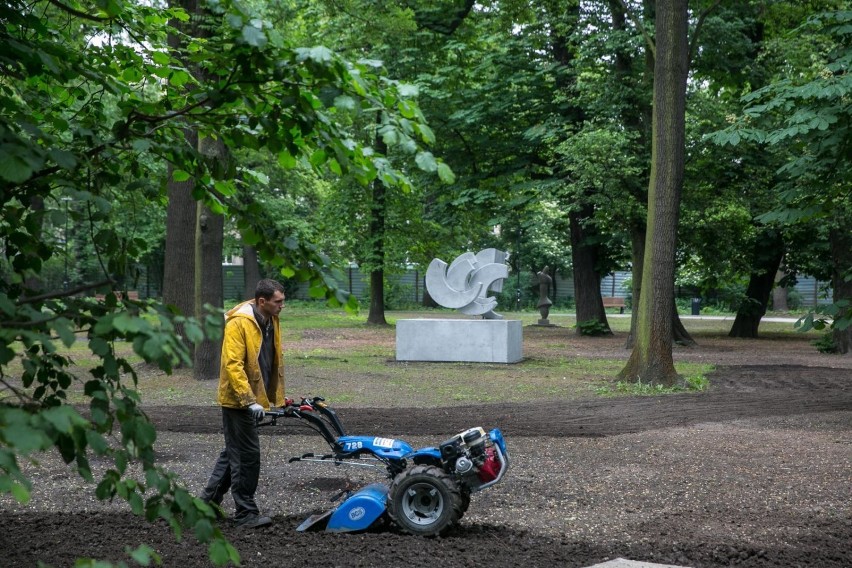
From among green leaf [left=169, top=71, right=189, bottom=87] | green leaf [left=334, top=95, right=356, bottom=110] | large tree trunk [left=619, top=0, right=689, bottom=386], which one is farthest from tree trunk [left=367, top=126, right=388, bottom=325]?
green leaf [left=334, top=95, right=356, bottom=110]

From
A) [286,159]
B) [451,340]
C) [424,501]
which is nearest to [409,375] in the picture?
[451,340]

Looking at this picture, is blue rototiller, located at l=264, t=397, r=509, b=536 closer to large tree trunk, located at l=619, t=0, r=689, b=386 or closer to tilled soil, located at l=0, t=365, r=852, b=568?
tilled soil, located at l=0, t=365, r=852, b=568

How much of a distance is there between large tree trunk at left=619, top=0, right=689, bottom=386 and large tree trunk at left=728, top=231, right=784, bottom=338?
11.8m

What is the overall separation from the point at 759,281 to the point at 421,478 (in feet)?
87.0

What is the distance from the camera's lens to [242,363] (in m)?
6.98

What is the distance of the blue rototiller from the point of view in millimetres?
6461

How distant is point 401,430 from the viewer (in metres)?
11.7

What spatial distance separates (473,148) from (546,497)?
22032 mm

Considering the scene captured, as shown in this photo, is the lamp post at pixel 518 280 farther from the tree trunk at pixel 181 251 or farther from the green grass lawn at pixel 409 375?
the tree trunk at pixel 181 251

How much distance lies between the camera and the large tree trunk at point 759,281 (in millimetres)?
28297

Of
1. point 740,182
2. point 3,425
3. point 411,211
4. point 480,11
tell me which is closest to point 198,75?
point 3,425

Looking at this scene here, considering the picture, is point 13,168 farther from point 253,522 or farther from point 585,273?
point 585,273

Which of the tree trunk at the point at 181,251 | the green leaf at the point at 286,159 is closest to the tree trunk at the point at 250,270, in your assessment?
the tree trunk at the point at 181,251

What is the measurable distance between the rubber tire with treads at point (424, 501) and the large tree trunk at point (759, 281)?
22.6m
